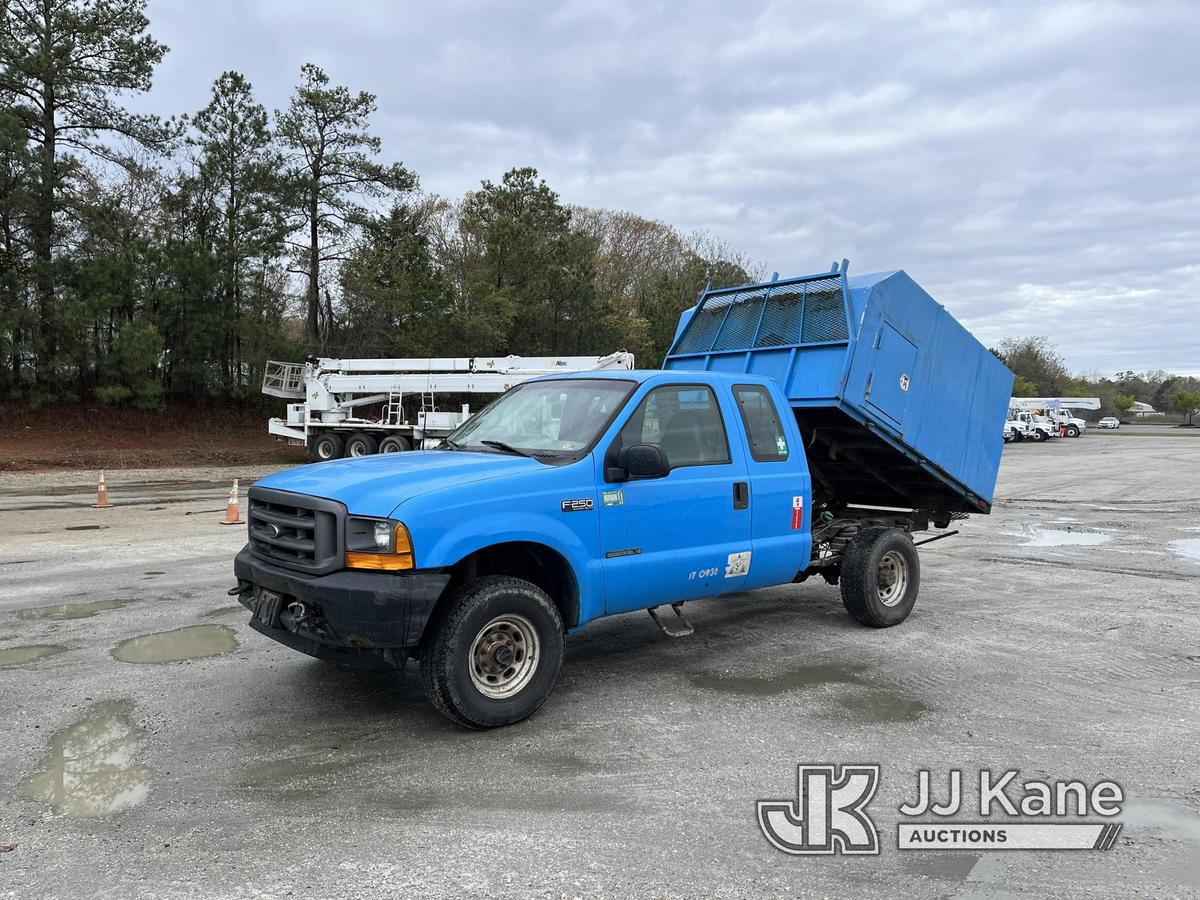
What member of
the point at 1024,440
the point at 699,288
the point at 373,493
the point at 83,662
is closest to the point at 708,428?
the point at 373,493

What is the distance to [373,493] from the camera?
177 inches

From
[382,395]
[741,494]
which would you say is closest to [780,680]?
[741,494]

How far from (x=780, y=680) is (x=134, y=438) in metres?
30.6

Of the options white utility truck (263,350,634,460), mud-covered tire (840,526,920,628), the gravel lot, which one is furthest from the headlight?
white utility truck (263,350,634,460)

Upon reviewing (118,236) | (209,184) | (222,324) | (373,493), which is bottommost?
(373,493)

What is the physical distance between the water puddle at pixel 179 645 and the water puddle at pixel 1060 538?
33.9 feet

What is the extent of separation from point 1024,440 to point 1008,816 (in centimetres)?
5724

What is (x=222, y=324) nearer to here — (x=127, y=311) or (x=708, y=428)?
(x=127, y=311)

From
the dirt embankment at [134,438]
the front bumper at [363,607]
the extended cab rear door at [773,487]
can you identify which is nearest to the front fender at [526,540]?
the front bumper at [363,607]

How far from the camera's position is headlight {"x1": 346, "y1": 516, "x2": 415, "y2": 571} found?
433 centimetres

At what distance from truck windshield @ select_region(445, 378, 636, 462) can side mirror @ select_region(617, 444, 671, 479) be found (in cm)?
25

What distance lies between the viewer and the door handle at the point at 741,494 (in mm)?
5746

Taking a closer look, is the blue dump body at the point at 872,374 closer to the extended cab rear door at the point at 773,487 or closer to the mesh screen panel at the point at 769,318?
the mesh screen panel at the point at 769,318

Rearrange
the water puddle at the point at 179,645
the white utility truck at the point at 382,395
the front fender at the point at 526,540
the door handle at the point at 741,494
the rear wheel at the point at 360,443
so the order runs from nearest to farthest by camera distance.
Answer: the front fender at the point at 526,540 < the door handle at the point at 741,494 < the water puddle at the point at 179,645 < the white utility truck at the point at 382,395 < the rear wheel at the point at 360,443
